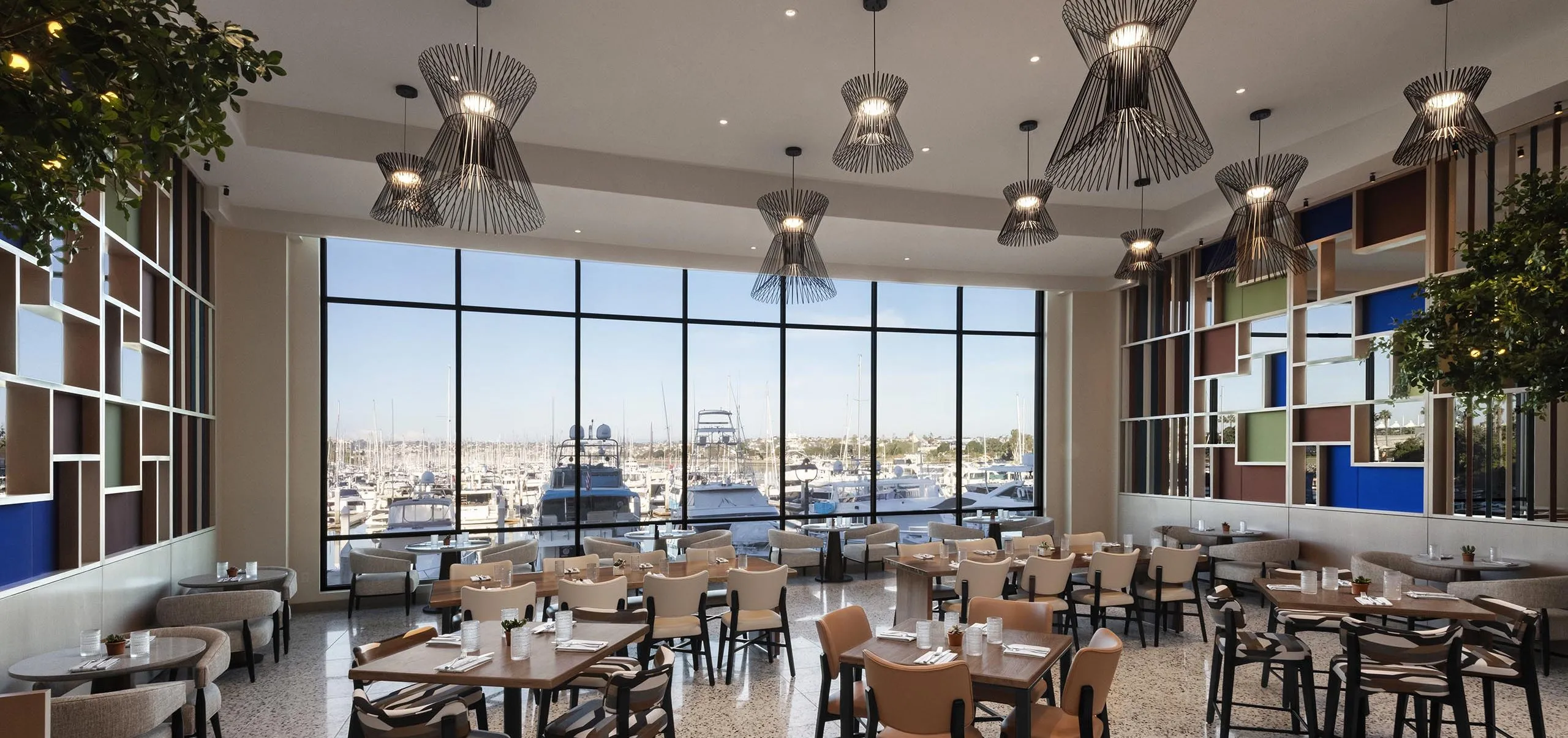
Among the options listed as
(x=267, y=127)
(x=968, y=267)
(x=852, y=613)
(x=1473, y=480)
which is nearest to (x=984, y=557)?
(x=852, y=613)

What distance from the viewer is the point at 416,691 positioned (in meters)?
4.84

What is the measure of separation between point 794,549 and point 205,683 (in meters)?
7.13

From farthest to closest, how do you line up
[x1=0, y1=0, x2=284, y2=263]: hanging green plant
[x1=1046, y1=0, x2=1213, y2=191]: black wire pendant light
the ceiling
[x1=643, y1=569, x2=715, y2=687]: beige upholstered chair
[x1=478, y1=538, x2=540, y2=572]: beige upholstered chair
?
[x1=478, y1=538, x2=540, y2=572]: beige upholstered chair, [x1=643, y1=569, x2=715, y2=687]: beige upholstered chair, the ceiling, [x1=1046, y1=0, x2=1213, y2=191]: black wire pendant light, [x1=0, y1=0, x2=284, y2=263]: hanging green plant

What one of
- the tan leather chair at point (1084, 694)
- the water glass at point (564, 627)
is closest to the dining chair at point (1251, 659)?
Answer: the tan leather chair at point (1084, 694)

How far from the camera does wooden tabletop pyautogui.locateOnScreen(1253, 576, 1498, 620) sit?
548 centimetres

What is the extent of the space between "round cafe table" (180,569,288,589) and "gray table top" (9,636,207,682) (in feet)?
7.36

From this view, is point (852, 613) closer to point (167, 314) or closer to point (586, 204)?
point (586, 204)

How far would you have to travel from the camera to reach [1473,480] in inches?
302

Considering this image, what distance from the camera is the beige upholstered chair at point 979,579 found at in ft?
24.5

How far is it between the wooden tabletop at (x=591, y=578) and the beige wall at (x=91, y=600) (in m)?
2.06

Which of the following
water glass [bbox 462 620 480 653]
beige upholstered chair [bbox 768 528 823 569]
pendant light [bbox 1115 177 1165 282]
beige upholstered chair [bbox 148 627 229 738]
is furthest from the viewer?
beige upholstered chair [bbox 768 528 823 569]

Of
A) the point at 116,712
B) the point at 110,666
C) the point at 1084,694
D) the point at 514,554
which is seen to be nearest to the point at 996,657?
the point at 1084,694

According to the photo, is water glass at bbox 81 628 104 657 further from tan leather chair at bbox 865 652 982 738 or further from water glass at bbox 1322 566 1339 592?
water glass at bbox 1322 566 1339 592

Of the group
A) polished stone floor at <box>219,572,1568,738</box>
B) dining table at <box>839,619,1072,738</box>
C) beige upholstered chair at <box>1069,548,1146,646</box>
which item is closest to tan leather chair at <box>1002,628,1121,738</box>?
dining table at <box>839,619,1072,738</box>
